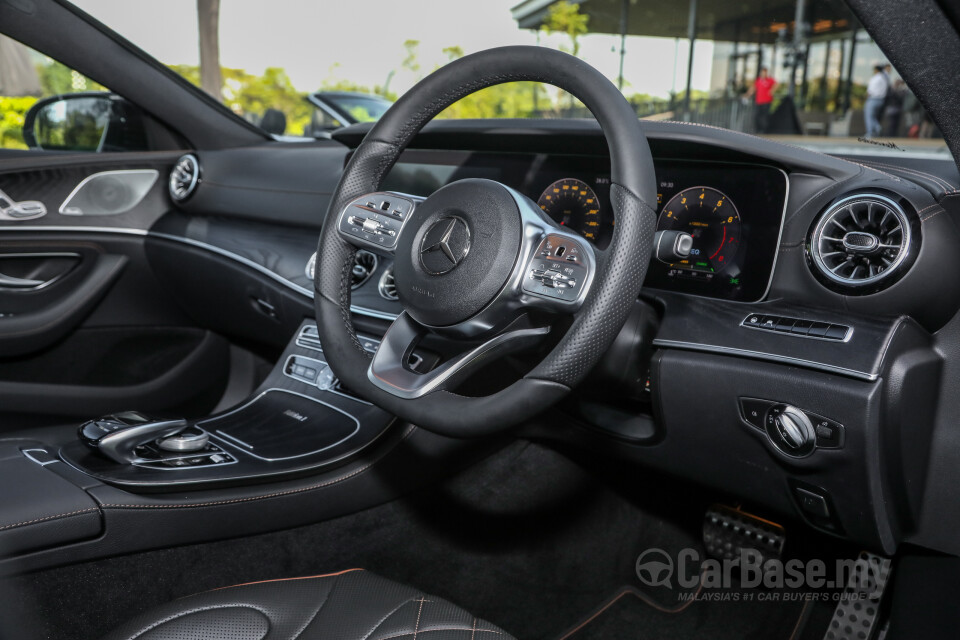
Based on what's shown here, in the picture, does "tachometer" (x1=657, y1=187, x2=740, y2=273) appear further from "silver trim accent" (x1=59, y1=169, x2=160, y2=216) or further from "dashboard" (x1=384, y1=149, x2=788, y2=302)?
"silver trim accent" (x1=59, y1=169, x2=160, y2=216)

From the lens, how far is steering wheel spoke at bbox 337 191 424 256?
1.23 m

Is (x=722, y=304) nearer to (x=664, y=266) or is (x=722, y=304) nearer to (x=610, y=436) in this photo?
(x=664, y=266)

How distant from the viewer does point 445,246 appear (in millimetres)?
1110

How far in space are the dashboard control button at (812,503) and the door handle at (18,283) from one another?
2.08 meters

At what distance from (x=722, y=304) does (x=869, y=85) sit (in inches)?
27.7

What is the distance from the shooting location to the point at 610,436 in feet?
5.06

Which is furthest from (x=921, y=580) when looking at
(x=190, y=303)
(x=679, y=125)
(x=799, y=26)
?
(x=190, y=303)

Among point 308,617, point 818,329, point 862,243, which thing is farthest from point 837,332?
point 308,617

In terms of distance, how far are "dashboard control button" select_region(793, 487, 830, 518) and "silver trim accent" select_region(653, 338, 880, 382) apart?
23 cm

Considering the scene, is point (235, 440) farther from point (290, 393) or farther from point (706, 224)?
point (706, 224)

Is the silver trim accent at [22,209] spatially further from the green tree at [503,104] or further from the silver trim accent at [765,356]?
the silver trim accent at [765,356]

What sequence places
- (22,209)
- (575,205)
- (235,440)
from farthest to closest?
1. (22,209)
2. (235,440)
3. (575,205)

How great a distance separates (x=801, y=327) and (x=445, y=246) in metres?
0.56

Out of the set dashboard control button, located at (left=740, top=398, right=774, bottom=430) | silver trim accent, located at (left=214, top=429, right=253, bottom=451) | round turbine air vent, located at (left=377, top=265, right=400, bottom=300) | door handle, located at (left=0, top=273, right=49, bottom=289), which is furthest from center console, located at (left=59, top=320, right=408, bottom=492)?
door handle, located at (left=0, top=273, right=49, bottom=289)
